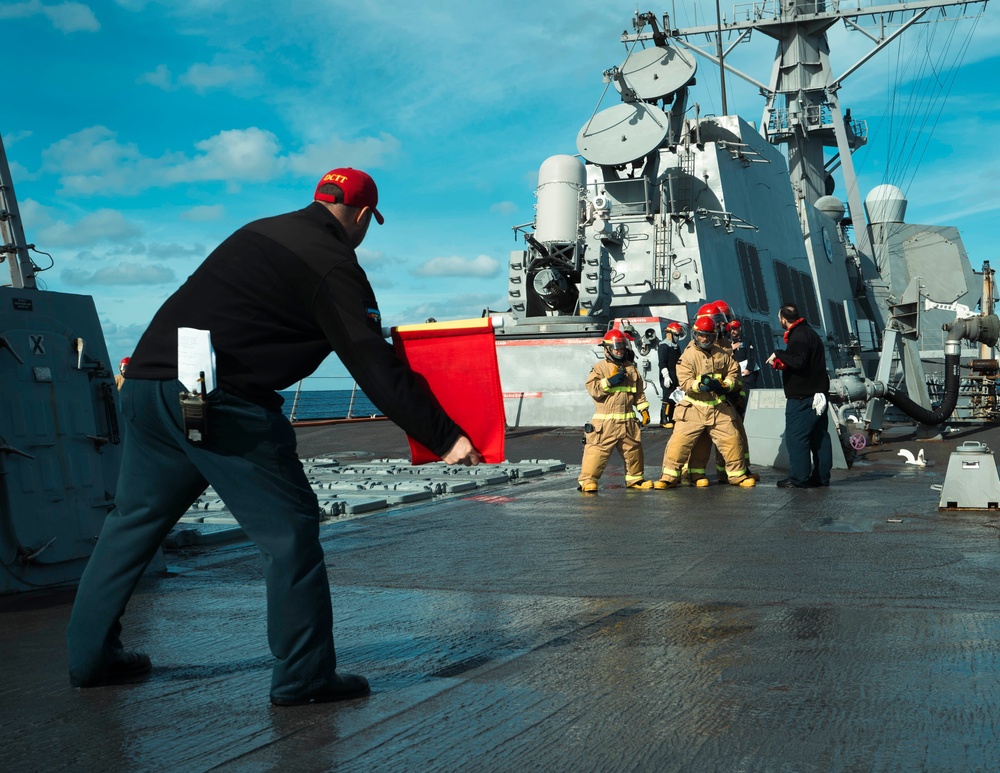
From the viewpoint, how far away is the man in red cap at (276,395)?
131 inches

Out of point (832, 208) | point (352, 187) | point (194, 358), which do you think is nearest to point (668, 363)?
point (352, 187)

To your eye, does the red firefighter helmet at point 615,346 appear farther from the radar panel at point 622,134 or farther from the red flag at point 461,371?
the radar panel at point 622,134

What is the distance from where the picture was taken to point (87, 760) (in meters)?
2.90

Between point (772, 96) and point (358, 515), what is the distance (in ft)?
108

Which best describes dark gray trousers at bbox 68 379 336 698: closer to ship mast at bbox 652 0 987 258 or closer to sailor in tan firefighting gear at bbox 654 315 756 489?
sailor in tan firefighting gear at bbox 654 315 756 489

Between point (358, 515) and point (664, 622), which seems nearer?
point (664, 622)

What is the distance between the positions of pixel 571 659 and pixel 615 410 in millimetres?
7538

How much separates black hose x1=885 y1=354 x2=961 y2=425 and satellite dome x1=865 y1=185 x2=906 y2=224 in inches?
1039

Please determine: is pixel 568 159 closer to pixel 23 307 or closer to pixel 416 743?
pixel 23 307

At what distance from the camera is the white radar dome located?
75.3 ft

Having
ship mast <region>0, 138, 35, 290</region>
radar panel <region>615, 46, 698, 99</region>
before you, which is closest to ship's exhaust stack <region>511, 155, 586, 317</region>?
radar panel <region>615, 46, 698, 99</region>

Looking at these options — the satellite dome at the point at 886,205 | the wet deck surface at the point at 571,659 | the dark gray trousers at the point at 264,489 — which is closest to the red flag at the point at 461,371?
the dark gray trousers at the point at 264,489

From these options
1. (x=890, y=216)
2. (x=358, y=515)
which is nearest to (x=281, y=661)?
(x=358, y=515)

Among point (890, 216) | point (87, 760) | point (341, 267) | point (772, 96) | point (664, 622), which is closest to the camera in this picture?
point (87, 760)
